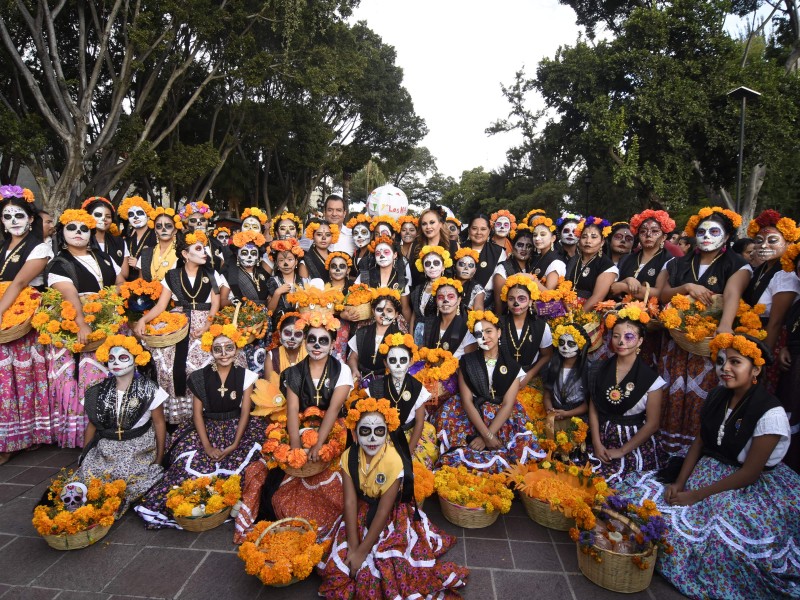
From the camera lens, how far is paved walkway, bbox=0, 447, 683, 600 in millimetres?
3385

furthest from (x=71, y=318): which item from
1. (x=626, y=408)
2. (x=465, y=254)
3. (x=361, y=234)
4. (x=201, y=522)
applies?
(x=626, y=408)

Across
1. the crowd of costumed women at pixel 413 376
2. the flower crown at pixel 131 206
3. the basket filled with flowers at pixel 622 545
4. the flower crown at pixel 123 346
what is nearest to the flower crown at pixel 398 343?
the crowd of costumed women at pixel 413 376

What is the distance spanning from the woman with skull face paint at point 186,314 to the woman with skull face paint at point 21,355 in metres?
1.28

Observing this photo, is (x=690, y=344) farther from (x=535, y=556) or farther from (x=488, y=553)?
(x=488, y=553)

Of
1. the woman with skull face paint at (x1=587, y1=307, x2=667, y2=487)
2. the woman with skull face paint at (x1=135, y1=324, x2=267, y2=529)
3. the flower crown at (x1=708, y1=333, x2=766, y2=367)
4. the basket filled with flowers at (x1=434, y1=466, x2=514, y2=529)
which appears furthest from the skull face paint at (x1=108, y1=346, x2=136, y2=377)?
the flower crown at (x1=708, y1=333, x2=766, y2=367)

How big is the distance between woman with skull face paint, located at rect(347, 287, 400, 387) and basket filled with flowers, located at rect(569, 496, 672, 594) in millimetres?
2557

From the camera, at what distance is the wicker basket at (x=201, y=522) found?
158 inches

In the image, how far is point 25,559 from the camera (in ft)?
12.2

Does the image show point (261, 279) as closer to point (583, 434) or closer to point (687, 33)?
point (583, 434)

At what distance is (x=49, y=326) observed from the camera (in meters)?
4.98

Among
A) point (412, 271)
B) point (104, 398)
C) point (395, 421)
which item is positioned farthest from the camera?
point (412, 271)

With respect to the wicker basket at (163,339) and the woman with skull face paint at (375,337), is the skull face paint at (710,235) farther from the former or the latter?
the wicker basket at (163,339)

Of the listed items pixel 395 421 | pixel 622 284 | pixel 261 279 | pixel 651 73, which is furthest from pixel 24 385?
pixel 651 73

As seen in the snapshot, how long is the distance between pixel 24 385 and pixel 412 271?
15.7 feet
